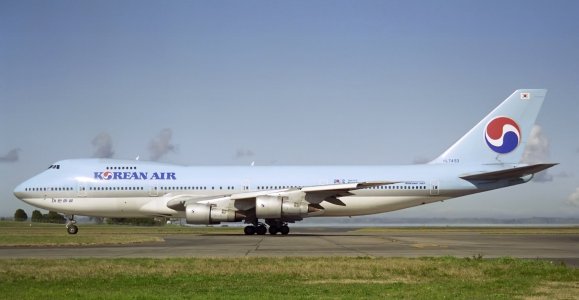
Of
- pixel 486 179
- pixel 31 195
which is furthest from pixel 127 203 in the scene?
pixel 486 179

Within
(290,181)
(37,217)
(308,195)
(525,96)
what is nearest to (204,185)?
(290,181)

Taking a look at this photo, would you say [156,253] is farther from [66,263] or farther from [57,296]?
[57,296]

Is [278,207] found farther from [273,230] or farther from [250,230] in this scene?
[250,230]

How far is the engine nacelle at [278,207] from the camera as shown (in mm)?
34031

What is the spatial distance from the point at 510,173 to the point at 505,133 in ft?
13.4

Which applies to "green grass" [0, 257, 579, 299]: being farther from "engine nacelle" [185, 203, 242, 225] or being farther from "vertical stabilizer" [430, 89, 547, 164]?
"vertical stabilizer" [430, 89, 547, 164]

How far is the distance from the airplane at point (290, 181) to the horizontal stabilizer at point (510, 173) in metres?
0.05

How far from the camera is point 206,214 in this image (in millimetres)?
34125

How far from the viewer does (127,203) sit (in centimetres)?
3794

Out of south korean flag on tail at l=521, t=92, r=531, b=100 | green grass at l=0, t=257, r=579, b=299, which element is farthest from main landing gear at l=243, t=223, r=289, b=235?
green grass at l=0, t=257, r=579, b=299

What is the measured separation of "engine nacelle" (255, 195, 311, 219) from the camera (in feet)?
112

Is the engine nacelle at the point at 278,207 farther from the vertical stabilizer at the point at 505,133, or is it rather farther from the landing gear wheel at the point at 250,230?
the vertical stabilizer at the point at 505,133

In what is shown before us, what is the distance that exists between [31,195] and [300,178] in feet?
52.3

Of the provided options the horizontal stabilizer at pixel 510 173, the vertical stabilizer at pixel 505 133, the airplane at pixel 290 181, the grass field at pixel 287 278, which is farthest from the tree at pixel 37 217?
the grass field at pixel 287 278
